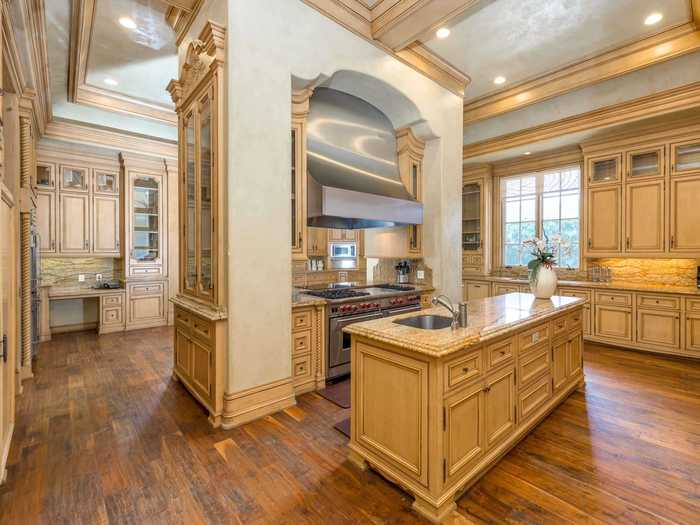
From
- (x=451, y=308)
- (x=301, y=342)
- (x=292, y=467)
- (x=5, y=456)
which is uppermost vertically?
(x=451, y=308)

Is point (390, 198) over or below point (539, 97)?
below

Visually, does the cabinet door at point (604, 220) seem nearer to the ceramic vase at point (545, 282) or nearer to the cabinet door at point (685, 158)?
the cabinet door at point (685, 158)

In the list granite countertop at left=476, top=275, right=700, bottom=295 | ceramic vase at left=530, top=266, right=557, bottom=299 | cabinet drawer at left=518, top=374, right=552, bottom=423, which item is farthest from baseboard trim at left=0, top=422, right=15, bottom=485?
granite countertop at left=476, top=275, right=700, bottom=295

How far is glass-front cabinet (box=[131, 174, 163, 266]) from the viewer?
601 cm

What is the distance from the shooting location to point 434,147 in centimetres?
440

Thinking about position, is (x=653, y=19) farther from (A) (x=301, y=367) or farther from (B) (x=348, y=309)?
(A) (x=301, y=367)

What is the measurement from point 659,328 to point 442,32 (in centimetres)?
442

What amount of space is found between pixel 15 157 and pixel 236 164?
2.30m

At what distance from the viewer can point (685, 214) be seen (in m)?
4.42

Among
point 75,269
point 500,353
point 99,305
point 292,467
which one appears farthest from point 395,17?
point 75,269

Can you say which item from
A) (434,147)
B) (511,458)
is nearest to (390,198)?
(434,147)

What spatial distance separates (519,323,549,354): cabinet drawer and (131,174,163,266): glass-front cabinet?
19.6 ft

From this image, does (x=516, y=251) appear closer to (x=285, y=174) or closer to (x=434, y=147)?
(x=434, y=147)

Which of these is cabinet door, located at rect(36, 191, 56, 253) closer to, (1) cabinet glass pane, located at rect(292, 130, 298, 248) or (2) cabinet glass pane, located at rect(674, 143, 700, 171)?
(1) cabinet glass pane, located at rect(292, 130, 298, 248)
